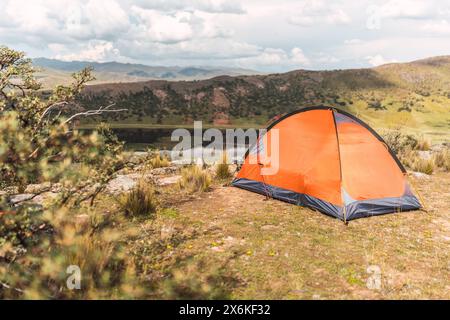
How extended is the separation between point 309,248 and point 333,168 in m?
2.41

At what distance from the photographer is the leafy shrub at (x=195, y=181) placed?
9.55 m

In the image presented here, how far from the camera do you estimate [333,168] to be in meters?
8.10

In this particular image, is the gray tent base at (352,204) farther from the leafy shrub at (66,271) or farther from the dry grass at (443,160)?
the dry grass at (443,160)

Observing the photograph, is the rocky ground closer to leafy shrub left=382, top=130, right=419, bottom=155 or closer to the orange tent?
the orange tent

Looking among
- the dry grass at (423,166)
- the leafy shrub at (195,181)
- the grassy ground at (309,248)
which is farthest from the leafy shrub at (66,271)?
the dry grass at (423,166)

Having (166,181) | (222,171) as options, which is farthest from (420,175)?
(166,181)

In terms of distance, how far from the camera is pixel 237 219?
25.1 feet

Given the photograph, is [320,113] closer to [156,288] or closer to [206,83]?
[156,288]

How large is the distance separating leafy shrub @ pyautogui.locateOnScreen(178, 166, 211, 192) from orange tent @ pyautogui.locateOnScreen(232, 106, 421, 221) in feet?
4.48

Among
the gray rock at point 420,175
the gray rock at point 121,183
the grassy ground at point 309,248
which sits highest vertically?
the gray rock at point 121,183

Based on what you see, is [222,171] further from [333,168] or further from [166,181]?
[333,168]

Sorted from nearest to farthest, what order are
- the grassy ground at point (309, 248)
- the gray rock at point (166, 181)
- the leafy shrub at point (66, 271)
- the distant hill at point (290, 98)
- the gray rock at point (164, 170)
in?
the leafy shrub at point (66, 271) → the grassy ground at point (309, 248) → the gray rock at point (166, 181) → the gray rock at point (164, 170) → the distant hill at point (290, 98)
